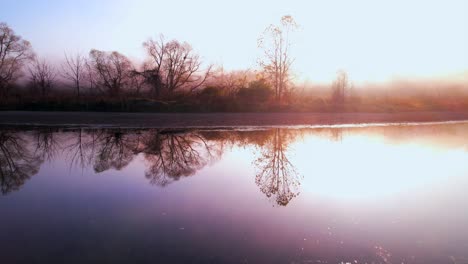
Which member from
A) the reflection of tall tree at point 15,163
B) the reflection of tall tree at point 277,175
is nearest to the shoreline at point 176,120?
the reflection of tall tree at point 15,163

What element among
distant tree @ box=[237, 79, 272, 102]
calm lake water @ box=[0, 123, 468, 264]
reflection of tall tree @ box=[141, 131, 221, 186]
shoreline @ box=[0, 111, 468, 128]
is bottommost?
calm lake water @ box=[0, 123, 468, 264]

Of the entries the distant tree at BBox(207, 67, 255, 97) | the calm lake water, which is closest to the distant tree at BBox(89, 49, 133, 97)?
the distant tree at BBox(207, 67, 255, 97)

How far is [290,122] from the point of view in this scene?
26.2m

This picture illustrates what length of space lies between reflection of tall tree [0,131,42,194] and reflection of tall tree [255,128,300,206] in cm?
618

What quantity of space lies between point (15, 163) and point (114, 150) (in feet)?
11.4

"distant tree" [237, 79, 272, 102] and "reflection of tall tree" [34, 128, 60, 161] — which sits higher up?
"distant tree" [237, 79, 272, 102]

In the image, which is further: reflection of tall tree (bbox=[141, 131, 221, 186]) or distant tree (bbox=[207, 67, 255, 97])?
distant tree (bbox=[207, 67, 255, 97])

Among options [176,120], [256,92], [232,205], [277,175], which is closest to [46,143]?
[277,175]

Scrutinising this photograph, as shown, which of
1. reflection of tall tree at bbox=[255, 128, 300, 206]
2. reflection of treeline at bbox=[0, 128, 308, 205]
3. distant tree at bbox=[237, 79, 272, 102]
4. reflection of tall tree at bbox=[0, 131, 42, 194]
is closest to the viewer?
reflection of tall tree at bbox=[255, 128, 300, 206]

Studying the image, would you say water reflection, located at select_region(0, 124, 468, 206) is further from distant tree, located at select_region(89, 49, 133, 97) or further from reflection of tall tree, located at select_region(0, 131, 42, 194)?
distant tree, located at select_region(89, 49, 133, 97)

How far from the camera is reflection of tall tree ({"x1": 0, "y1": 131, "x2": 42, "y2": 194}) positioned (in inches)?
342

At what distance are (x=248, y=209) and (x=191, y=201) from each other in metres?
1.29

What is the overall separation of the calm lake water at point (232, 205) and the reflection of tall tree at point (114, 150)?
0.47 ft

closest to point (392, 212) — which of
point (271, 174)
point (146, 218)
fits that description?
point (271, 174)
